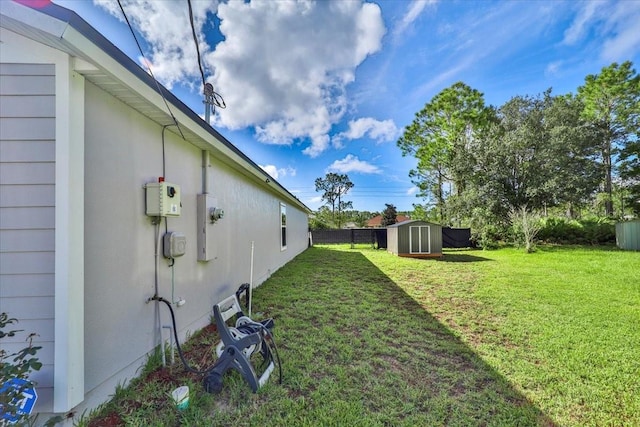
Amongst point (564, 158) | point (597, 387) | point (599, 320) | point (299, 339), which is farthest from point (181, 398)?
point (564, 158)

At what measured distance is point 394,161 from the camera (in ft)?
72.9

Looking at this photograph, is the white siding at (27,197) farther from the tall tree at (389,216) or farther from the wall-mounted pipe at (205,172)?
the tall tree at (389,216)

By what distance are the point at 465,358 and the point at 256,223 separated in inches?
177

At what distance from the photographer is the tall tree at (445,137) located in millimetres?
17391

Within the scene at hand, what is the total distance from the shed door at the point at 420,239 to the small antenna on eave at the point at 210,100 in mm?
8657

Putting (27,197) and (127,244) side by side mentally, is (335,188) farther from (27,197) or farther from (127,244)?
(27,197)

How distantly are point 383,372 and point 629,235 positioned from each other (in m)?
14.8

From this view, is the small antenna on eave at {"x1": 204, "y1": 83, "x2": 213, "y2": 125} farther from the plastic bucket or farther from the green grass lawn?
the plastic bucket

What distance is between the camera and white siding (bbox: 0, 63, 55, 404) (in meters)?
1.61

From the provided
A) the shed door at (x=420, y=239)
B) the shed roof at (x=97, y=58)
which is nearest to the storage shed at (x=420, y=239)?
the shed door at (x=420, y=239)

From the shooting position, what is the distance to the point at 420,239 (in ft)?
35.7

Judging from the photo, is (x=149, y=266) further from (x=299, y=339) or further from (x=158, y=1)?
(x=158, y=1)

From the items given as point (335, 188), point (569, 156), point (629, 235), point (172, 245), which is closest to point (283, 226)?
point (172, 245)

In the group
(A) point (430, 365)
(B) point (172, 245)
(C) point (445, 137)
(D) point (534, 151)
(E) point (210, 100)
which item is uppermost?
(C) point (445, 137)
